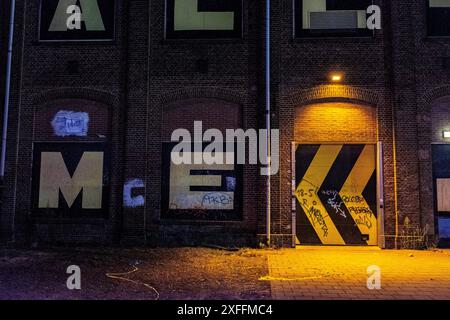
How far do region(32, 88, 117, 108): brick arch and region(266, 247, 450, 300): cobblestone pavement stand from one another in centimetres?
661

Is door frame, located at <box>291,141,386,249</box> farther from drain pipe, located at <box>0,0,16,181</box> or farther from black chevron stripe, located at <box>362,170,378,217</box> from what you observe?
drain pipe, located at <box>0,0,16,181</box>

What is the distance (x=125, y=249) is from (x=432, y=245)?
8490mm

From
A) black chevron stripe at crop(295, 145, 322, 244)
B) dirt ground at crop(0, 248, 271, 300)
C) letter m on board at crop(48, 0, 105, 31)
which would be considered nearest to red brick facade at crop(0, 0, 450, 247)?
black chevron stripe at crop(295, 145, 322, 244)

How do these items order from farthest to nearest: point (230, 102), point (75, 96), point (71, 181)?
1. point (75, 96)
2. point (71, 181)
3. point (230, 102)

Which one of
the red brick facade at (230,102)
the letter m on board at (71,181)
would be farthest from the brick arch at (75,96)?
the letter m on board at (71,181)

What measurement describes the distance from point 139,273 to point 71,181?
527cm

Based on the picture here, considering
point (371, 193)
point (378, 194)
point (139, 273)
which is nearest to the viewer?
point (139, 273)

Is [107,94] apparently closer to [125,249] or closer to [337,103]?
[125,249]

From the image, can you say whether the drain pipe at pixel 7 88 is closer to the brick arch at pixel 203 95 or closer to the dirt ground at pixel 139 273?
the dirt ground at pixel 139 273

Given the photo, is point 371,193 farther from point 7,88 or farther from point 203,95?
point 7,88

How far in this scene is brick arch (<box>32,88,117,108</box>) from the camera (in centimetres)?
1278

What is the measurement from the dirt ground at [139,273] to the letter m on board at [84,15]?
6727mm

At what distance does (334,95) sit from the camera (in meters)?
12.3

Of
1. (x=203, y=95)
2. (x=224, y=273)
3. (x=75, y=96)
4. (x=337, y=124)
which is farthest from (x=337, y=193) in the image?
(x=75, y=96)
